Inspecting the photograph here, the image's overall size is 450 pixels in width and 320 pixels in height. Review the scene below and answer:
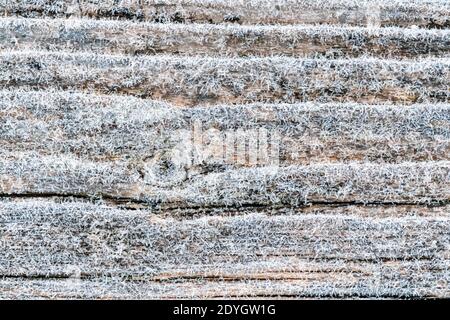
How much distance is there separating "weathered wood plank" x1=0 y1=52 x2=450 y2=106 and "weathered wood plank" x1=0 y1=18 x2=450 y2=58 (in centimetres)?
2

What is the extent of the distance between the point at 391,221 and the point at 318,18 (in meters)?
0.52

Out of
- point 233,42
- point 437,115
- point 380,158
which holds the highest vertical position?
point 233,42

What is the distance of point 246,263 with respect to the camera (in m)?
1.47

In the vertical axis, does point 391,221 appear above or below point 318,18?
below

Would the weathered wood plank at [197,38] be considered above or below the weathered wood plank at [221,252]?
above

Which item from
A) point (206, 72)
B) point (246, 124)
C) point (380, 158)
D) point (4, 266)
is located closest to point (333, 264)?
point (380, 158)

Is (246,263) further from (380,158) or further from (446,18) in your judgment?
(446,18)

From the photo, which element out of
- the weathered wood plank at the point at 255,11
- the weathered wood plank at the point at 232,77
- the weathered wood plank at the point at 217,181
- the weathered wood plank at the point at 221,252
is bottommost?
the weathered wood plank at the point at 221,252

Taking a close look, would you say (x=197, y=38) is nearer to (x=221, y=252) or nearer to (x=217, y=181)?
(x=217, y=181)

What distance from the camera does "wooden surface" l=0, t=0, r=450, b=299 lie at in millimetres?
1457

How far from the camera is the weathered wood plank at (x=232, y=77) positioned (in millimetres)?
1474

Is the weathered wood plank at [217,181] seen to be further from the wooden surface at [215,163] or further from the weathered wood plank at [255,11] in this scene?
the weathered wood plank at [255,11]

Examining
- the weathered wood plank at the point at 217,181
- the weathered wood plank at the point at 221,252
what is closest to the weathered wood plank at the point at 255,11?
the weathered wood plank at the point at 217,181

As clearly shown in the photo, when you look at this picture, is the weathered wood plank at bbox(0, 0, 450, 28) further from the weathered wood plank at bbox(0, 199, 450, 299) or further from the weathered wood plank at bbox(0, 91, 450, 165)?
the weathered wood plank at bbox(0, 199, 450, 299)
